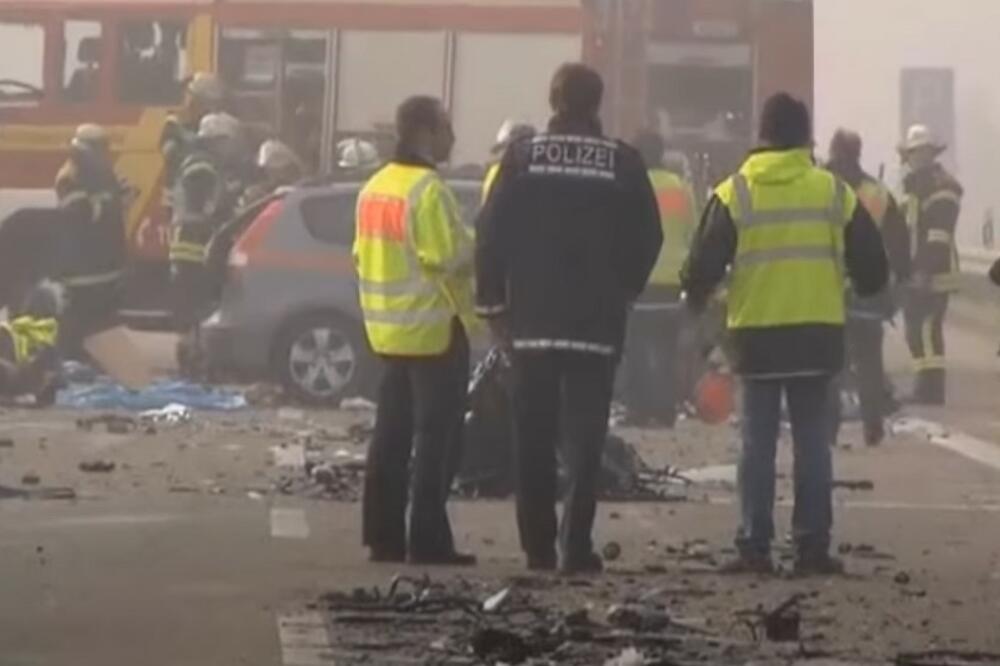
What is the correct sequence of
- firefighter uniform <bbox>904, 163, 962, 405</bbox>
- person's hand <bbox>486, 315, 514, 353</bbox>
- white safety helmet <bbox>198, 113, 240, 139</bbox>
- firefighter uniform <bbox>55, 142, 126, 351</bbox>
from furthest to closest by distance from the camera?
1. white safety helmet <bbox>198, 113, 240, 139</bbox>
2. firefighter uniform <bbox>904, 163, 962, 405</bbox>
3. firefighter uniform <bbox>55, 142, 126, 351</bbox>
4. person's hand <bbox>486, 315, 514, 353</bbox>

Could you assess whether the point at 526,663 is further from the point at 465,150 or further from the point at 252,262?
the point at 465,150

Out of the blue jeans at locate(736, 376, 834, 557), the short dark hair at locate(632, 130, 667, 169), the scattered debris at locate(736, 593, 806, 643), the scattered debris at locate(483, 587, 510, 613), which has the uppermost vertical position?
the short dark hair at locate(632, 130, 667, 169)

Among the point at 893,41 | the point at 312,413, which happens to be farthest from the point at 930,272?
the point at 893,41

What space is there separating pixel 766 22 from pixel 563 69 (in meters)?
17.3

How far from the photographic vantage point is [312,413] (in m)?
22.0

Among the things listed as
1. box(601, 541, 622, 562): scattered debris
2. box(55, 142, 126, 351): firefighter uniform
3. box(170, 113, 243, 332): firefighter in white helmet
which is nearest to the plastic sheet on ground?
box(55, 142, 126, 351): firefighter uniform

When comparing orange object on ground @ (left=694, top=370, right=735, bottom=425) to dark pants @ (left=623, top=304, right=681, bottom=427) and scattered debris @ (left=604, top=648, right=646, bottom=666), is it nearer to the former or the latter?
dark pants @ (left=623, top=304, right=681, bottom=427)

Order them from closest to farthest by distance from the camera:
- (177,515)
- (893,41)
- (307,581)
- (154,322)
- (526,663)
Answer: (526,663)
(307,581)
(177,515)
(154,322)
(893,41)

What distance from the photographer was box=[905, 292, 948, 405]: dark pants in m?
23.7

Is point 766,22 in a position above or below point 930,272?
above

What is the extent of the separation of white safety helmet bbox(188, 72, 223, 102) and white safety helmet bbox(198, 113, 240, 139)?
2.44ft

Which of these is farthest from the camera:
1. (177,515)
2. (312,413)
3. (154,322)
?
(154,322)

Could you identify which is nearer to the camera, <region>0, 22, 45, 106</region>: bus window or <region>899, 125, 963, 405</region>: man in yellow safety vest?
<region>899, 125, 963, 405</region>: man in yellow safety vest

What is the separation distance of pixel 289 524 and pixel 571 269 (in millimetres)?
2392
